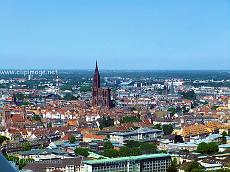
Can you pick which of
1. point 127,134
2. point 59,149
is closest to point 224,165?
point 59,149

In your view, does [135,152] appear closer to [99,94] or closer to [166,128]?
[166,128]

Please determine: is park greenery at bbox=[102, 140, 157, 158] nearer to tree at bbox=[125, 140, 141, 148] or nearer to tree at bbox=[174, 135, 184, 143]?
tree at bbox=[125, 140, 141, 148]

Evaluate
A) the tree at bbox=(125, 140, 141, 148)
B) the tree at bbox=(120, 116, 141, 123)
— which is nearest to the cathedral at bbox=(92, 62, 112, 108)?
the tree at bbox=(120, 116, 141, 123)

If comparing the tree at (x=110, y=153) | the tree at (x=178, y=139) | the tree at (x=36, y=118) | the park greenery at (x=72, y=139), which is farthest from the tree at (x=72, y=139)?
the tree at (x=36, y=118)

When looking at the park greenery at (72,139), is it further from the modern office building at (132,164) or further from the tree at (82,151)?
the modern office building at (132,164)

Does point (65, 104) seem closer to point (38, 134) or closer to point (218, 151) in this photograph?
point (38, 134)
